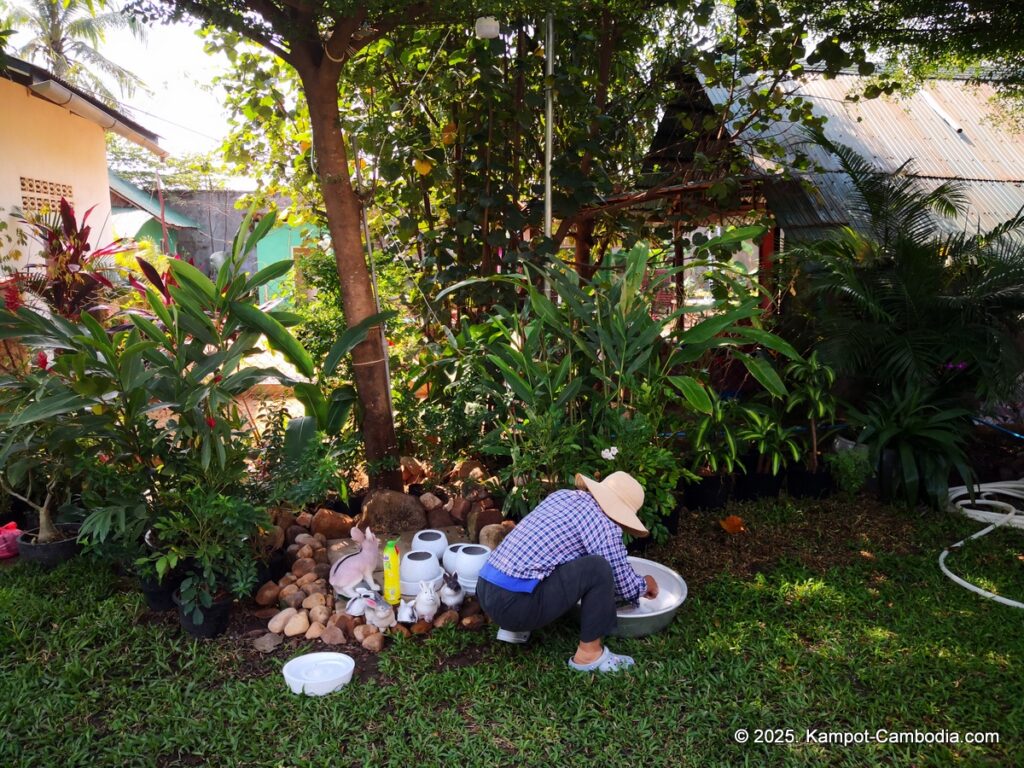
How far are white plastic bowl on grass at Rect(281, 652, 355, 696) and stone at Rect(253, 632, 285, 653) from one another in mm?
169

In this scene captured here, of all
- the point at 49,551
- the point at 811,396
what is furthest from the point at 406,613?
the point at 811,396

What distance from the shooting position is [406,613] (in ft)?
10.1

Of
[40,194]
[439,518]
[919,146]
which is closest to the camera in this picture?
[439,518]

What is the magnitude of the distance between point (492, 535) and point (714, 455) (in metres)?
1.30

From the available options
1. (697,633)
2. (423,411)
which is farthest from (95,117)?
(697,633)

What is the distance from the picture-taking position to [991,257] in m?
4.38

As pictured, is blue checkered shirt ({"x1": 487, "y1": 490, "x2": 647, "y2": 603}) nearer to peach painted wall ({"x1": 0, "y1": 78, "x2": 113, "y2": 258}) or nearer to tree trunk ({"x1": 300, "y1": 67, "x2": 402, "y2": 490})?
tree trunk ({"x1": 300, "y1": 67, "x2": 402, "y2": 490})

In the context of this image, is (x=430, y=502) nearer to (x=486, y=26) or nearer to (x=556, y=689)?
(x=556, y=689)

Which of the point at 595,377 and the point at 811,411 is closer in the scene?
the point at 595,377

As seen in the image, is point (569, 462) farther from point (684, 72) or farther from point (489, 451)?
point (684, 72)

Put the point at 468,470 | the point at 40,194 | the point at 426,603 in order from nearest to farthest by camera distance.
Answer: the point at 426,603, the point at 468,470, the point at 40,194

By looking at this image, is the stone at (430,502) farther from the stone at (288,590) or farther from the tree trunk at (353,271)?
the stone at (288,590)

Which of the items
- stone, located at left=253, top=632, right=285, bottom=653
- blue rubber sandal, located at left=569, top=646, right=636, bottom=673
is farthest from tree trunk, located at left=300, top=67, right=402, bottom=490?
blue rubber sandal, located at left=569, top=646, right=636, bottom=673

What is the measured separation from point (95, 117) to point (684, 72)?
6.08 metres
